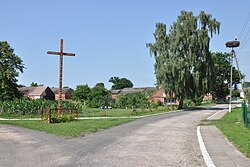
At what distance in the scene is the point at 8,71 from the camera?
6500 centimetres

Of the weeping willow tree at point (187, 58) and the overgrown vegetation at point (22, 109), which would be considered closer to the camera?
the overgrown vegetation at point (22, 109)

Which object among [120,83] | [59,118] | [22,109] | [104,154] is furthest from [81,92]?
[104,154]

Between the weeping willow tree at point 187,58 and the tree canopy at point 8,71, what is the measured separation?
1276 inches

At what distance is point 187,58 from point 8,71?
37.1m

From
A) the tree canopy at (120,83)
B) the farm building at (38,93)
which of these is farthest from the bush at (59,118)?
the tree canopy at (120,83)

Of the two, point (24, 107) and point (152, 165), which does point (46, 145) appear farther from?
point (24, 107)

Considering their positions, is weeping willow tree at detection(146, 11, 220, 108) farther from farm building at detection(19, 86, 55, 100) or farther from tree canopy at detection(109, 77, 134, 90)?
tree canopy at detection(109, 77, 134, 90)

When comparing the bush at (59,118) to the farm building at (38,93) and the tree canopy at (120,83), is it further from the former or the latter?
the tree canopy at (120,83)

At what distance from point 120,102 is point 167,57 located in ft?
49.7

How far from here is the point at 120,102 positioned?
60281 millimetres

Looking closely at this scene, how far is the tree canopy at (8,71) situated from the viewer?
64.6 metres

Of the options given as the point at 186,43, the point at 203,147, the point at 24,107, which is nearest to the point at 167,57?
the point at 186,43

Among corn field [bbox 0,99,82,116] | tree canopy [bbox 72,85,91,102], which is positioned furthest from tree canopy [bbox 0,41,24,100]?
tree canopy [bbox 72,85,91,102]

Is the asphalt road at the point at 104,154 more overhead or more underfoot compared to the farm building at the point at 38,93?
more underfoot
